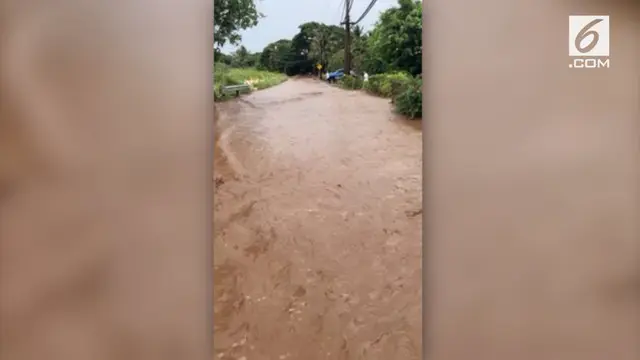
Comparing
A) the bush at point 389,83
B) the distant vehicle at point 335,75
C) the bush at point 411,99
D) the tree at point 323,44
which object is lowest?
the bush at point 411,99

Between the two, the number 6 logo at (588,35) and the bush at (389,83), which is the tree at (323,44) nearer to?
the bush at (389,83)

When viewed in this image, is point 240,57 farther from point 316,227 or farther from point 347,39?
point 316,227

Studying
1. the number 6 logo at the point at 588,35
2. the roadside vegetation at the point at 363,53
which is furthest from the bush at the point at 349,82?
the number 6 logo at the point at 588,35

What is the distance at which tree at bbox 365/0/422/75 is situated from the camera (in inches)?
68.0

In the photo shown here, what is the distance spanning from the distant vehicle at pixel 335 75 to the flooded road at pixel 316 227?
0.10 feet

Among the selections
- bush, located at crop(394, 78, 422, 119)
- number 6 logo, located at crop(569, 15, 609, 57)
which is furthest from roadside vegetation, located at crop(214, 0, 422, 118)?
number 6 logo, located at crop(569, 15, 609, 57)

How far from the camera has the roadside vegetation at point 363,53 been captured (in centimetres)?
174

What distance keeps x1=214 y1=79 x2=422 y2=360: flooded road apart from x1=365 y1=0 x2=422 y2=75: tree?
143 millimetres

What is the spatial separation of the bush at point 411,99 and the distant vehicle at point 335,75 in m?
0.21

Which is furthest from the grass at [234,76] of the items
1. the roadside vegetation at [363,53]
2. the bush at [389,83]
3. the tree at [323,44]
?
the bush at [389,83]

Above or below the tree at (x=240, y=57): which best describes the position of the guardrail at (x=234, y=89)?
below

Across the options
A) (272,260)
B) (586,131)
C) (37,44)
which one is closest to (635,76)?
(586,131)

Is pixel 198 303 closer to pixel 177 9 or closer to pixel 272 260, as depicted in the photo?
pixel 272 260

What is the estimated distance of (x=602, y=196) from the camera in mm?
1750
